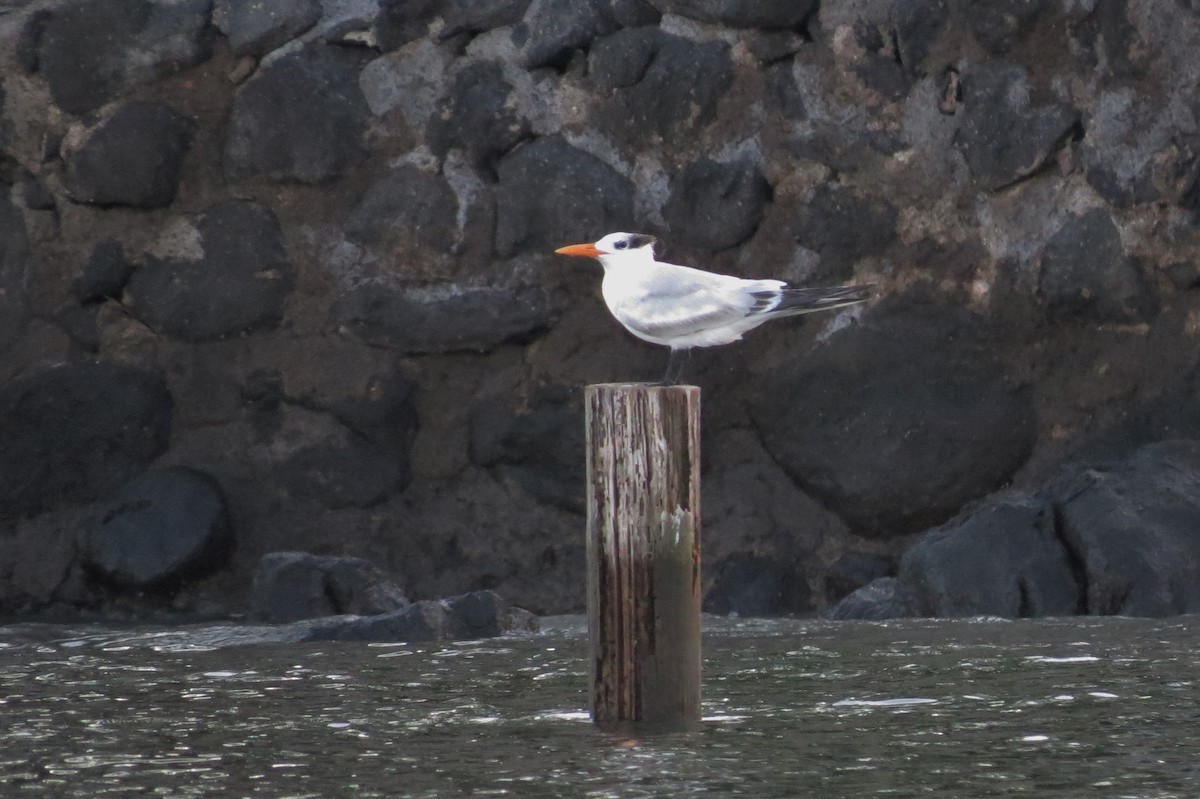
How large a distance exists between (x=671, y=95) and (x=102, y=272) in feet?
8.15

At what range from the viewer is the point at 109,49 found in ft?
29.1

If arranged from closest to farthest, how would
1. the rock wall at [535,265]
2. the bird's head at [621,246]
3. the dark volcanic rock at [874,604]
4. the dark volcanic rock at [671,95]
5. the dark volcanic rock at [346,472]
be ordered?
the bird's head at [621,246] → the dark volcanic rock at [874,604] → the rock wall at [535,265] → the dark volcanic rock at [671,95] → the dark volcanic rock at [346,472]

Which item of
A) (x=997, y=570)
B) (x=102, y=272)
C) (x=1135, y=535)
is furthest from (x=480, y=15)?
(x=1135, y=535)

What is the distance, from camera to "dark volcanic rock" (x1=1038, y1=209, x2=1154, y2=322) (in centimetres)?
838

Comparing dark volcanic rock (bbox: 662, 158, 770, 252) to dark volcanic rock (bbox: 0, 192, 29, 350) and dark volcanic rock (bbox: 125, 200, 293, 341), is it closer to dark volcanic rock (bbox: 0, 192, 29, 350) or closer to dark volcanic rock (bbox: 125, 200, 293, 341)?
dark volcanic rock (bbox: 125, 200, 293, 341)

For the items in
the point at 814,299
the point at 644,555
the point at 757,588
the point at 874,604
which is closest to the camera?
the point at 644,555

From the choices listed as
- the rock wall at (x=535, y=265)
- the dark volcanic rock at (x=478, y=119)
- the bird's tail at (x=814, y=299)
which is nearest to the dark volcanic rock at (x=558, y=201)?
the rock wall at (x=535, y=265)

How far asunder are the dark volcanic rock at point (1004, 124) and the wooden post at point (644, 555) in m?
3.46

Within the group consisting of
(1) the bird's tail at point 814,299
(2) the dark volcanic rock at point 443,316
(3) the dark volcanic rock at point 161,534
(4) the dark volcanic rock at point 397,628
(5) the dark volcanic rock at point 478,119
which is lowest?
(4) the dark volcanic rock at point 397,628

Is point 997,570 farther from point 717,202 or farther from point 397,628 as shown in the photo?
Result: point 397,628

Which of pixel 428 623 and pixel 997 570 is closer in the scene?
pixel 428 623

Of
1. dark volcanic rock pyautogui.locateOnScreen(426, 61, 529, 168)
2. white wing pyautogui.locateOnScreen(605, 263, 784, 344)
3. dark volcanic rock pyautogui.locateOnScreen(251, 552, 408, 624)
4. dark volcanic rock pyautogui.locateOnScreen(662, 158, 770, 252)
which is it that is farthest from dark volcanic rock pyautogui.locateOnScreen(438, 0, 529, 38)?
white wing pyautogui.locateOnScreen(605, 263, 784, 344)

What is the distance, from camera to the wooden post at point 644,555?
534cm

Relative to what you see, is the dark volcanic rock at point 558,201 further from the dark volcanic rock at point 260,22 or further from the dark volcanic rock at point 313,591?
the dark volcanic rock at point 313,591
